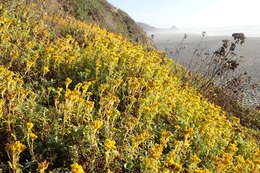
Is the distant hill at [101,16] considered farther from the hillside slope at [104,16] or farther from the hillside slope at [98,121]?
the hillside slope at [98,121]

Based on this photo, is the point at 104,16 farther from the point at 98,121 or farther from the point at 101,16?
the point at 98,121

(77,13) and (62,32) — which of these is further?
(77,13)

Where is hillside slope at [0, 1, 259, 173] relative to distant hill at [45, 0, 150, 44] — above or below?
below

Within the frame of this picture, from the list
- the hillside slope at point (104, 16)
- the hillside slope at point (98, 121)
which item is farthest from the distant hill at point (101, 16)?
the hillside slope at point (98, 121)

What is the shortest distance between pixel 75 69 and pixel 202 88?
489 centimetres

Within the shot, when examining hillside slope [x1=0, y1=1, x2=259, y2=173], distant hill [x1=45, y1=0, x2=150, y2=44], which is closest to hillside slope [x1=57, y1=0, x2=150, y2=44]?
distant hill [x1=45, y1=0, x2=150, y2=44]

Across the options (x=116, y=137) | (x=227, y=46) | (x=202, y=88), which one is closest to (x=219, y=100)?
(x=202, y=88)

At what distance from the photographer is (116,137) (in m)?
2.89

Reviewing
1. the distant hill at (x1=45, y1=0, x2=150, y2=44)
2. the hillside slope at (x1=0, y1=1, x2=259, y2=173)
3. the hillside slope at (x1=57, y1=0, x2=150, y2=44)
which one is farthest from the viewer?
the hillside slope at (x1=57, y1=0, x2=150, y2=44)

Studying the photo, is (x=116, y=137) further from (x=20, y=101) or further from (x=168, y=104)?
(x=168, y=104)

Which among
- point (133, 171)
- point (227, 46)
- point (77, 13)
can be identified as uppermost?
point (77, 13)

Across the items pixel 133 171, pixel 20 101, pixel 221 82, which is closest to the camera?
pixel 133 171

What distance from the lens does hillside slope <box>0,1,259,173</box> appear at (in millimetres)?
2404

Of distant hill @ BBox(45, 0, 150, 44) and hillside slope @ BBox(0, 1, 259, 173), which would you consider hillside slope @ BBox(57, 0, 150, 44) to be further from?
hillside slope @ BBox(0, 1, 259, 173)
